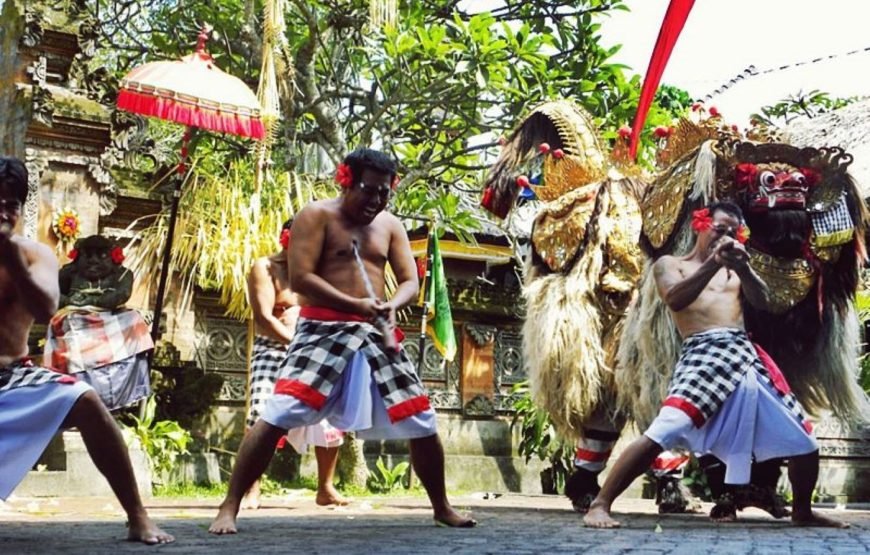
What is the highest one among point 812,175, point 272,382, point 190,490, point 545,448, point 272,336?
point 812,175

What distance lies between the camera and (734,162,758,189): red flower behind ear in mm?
7422

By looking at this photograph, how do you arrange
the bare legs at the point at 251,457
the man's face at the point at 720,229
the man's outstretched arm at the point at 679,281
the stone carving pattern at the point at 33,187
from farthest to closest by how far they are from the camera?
the stone carving pattern at the point at 33,187
the man's face at the point at 720,229
the man's outstretched arm at the point at 679,281
the bare legs at the point at 251,457

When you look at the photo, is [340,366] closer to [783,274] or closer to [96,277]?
[783,274]

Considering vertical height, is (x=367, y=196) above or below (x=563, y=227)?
below

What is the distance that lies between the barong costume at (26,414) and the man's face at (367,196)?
1616mm

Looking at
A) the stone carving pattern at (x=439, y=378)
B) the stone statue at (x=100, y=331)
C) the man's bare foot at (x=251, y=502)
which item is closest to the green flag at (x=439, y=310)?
the stone carving pattern at (x=439, y=378)

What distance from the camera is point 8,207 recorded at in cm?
499

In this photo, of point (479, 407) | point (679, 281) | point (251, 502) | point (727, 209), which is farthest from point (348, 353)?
point (479, 407)

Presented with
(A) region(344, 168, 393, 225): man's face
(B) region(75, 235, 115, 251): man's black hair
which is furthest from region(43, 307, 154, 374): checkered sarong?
(A) region(344, 168, 393, 225): man's face

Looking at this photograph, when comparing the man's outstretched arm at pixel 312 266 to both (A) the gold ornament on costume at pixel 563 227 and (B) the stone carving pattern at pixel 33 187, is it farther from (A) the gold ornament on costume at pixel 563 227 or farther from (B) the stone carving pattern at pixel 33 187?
(B) the stone carving pattern at pixel 33 187

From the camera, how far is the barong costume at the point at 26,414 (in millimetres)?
4805

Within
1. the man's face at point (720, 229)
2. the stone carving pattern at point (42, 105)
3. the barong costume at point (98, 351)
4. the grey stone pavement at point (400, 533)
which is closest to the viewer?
the grey stone pavement at point (400, 533)

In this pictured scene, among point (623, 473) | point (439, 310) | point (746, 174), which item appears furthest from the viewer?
point (439, 310)

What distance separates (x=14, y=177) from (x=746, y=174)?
404cm
